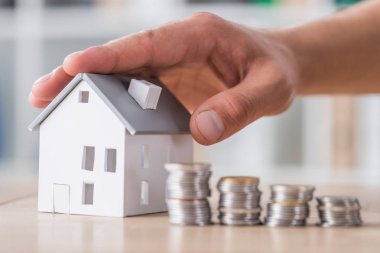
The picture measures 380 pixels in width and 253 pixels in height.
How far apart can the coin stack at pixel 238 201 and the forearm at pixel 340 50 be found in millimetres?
695

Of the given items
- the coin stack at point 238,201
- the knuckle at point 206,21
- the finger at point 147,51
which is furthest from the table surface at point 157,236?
the knuckle at point 206,21

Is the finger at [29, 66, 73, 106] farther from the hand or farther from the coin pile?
the coin pile

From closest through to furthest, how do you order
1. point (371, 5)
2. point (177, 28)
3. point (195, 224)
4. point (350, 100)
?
point (195, 224) < point (177, 28) < point (371, 5) < point (350, 100)

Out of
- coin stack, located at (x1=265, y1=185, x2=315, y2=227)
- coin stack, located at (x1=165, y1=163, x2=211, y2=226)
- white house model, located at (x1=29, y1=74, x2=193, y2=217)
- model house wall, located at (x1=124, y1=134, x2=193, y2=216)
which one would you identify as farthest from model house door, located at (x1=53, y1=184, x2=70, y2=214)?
Answer: coin stack, located at (x1=265, y1=185, x2=315, y2=227)

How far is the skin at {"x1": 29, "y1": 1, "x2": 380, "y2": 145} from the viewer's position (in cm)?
133

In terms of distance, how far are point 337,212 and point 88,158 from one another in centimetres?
42

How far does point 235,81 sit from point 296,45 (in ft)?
0.73

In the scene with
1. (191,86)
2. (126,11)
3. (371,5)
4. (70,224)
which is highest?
(126,11)

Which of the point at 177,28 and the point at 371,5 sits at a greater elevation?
the point at 371,5

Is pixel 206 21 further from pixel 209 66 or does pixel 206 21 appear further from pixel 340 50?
pixel 340 50

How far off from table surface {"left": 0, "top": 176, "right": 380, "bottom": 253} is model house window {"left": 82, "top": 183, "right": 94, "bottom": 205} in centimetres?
4

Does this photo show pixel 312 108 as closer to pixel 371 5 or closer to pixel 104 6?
pixel 104 6

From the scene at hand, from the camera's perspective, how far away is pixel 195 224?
3.69 ft

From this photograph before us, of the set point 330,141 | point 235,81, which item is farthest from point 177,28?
point 330,141
